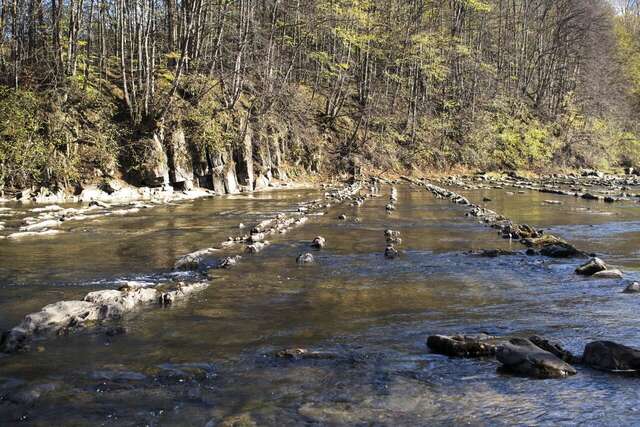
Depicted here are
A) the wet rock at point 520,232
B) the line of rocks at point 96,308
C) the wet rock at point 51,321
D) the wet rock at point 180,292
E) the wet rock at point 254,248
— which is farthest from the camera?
the wet rock at point 520,232

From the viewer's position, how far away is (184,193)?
19172mm

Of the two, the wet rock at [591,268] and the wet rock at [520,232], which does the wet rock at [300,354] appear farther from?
the wet rock at [520,232]

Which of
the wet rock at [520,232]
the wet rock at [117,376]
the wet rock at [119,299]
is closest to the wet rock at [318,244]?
the wet rock at [520,232]

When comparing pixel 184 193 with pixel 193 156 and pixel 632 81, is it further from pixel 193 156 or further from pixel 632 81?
pixel 632 81

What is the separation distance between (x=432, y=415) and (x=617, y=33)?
204 feet

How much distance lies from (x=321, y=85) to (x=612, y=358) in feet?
107

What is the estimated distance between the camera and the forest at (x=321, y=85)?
18.2 metres

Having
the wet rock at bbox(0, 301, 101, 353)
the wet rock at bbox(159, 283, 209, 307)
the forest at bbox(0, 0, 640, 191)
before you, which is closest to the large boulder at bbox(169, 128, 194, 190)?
the forest at bbox(0, 0, 640, 191)

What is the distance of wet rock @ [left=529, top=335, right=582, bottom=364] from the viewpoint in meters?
3.79

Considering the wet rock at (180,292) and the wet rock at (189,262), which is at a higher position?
the wet rock at (189,262)

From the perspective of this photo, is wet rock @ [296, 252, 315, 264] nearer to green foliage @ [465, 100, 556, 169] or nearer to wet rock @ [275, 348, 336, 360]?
wet rock @ [275, 348, 336, 360]

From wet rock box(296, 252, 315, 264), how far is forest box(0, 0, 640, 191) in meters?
11.7

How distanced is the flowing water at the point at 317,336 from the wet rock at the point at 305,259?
0.17 m

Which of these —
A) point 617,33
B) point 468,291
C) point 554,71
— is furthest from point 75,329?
point 617,33
